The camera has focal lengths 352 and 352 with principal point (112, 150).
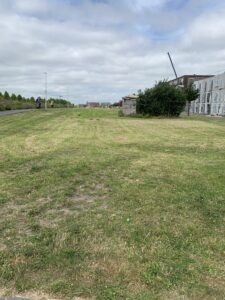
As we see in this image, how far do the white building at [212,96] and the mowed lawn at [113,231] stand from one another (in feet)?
188

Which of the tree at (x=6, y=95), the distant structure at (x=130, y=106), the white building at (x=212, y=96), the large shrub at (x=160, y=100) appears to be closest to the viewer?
the large shrub at (x=160, y=100)

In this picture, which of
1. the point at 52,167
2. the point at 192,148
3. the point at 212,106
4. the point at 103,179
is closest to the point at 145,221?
the point at 103,179

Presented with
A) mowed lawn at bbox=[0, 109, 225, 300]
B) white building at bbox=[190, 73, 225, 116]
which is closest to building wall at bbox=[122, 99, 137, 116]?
white building at bbox=[190, 73, 225, 116]

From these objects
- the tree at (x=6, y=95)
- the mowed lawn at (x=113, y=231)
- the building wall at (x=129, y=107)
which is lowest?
the mowed lawn at (x=113, y=231)

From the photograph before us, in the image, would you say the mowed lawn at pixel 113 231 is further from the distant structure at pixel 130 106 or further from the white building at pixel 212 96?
the white building at pixel 212 96

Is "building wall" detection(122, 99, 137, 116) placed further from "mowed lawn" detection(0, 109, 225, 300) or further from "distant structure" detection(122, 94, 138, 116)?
"mowed lawn" detection(0, 109, 225, 300)

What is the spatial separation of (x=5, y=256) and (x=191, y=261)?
1.78 m

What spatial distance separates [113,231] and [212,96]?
6997 centimetres

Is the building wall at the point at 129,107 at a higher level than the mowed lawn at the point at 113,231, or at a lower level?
higher

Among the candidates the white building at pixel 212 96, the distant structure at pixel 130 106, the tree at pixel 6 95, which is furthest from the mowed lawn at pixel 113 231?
the white building at pixel 212 96

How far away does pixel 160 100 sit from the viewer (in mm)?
37281

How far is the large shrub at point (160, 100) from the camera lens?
37.2m

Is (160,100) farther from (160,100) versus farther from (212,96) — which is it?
(212,96)

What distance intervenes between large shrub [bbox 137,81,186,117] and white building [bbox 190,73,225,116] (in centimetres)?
2521
